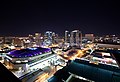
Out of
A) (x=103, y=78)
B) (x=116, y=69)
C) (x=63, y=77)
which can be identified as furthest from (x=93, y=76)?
(x=63, y=77)

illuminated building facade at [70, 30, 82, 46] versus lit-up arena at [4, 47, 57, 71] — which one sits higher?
illuminated building facade at [70, 30, 82, 46]

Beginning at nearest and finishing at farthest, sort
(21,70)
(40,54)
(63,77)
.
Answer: (63,77), (21,70), (40,54)

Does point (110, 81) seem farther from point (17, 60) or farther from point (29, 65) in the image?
point (17, 60)

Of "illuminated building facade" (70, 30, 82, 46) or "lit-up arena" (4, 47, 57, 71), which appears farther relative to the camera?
"illuminated building facade" (70, 30, 82, 46)

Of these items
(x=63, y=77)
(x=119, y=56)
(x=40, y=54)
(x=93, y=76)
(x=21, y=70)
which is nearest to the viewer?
(x=119, y=56)

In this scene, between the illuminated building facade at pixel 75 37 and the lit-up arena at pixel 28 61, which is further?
the illuminated building facade at pixel 75 37

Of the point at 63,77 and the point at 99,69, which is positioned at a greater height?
the point at 99,69

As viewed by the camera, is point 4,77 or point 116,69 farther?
point 116,69

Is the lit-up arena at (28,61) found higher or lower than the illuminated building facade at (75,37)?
lower

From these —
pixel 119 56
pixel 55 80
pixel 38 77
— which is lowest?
pixel 38 77

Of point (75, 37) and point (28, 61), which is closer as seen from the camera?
point (28, 61)

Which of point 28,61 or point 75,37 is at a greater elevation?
point 75,37
